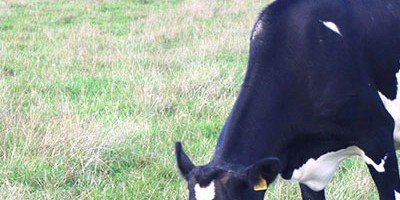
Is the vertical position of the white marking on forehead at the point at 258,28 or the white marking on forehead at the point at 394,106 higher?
the white marking on forehead at the point at 258,28

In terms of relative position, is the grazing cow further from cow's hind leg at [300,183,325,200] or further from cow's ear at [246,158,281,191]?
cow's ear at [246,158,281,191]

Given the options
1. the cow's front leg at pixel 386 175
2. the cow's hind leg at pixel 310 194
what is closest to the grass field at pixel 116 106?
the cow's hind leg at pixel 310 194

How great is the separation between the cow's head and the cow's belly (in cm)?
77

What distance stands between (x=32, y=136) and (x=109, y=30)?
7394 mm

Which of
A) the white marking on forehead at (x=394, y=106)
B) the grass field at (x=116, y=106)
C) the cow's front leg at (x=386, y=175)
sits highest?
the white marking on forehead at (x=394, y=106)

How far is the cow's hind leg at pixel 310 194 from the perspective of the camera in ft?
14.0

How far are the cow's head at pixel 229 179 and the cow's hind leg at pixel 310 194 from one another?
1138 mm

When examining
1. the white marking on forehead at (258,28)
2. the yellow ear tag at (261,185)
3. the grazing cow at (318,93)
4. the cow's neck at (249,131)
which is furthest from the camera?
the white marking on forehead at (258,28)

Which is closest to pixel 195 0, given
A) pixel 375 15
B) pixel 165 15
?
pixel 165 15

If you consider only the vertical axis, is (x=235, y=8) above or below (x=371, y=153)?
below

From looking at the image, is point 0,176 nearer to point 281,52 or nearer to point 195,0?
point 281,52

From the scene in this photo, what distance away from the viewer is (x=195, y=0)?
1705 centimetres

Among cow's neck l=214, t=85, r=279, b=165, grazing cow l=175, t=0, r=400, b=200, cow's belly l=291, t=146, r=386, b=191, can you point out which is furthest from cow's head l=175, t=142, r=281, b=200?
cow's belly l=291, t=146, r=386, b=191

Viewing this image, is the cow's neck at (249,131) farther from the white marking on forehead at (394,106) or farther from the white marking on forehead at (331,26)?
the white marking on forehead at (394,106)
